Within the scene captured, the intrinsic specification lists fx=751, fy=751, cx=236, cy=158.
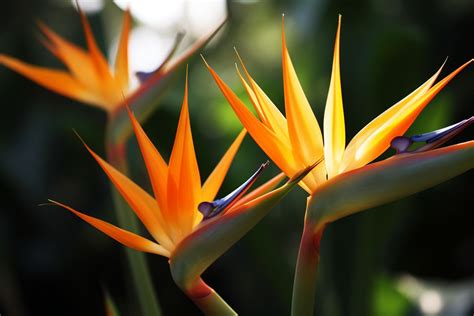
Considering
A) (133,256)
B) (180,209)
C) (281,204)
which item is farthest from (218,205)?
(281,204)

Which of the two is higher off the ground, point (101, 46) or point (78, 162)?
point (101, 46)

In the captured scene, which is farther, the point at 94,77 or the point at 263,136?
the point at 94,77

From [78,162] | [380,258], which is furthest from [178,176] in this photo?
[78,162]

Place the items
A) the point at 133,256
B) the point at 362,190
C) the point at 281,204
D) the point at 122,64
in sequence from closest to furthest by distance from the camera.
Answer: the point at 362,190
the point at 133,256
the point at 122,64
the point at 281,204

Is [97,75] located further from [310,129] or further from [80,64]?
[310,129]

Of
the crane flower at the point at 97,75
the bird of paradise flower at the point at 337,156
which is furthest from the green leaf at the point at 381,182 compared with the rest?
the crane flower at the point at 97,75

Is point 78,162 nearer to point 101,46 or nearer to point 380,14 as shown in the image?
point 101,46

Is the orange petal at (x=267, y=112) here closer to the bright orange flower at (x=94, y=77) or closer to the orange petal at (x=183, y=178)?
the orange petal at (x=183, y=178)
